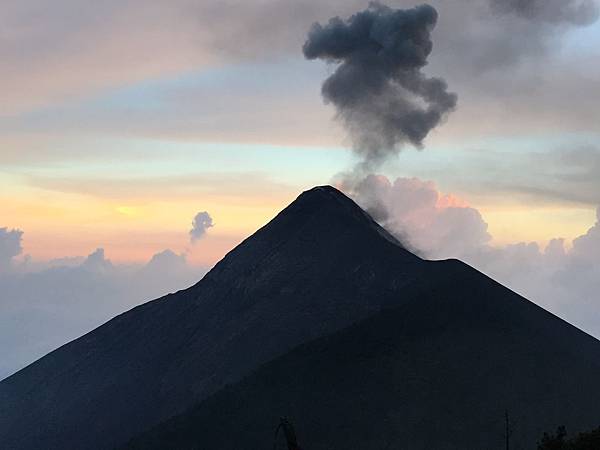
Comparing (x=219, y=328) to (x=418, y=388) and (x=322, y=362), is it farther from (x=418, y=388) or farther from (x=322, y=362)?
(x=418, y=388)

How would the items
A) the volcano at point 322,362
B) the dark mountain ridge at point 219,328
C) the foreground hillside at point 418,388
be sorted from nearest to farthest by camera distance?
the foreground hillside at point 418,388 → the volcano at point 322,362 → the dark mountain ridge at point 219,328

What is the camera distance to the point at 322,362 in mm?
136875

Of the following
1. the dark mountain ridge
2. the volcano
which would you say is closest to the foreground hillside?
the volcano

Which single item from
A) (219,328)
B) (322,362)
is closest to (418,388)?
(322,362)

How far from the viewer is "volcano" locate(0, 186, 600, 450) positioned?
123 meters

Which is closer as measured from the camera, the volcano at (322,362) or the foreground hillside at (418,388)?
the foreground hillside at (418,388)

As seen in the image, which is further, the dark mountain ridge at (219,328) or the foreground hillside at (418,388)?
the dark mountain ridge at (219,328)

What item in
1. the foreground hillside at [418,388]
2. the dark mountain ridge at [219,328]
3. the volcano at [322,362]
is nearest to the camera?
the foreground hillside at [418,388]

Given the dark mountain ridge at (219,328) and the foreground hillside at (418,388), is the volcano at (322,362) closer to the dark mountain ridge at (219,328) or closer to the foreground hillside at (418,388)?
the foreground hillside at (418,388)

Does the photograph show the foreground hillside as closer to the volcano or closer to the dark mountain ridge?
the volcano

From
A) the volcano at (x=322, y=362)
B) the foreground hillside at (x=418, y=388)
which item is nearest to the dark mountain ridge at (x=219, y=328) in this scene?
the volcano at (x=322, y=362)

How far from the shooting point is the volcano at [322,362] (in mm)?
123312

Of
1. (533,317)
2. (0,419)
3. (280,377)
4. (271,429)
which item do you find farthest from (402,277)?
(0,419)

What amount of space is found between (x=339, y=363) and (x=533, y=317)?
39.1 m
